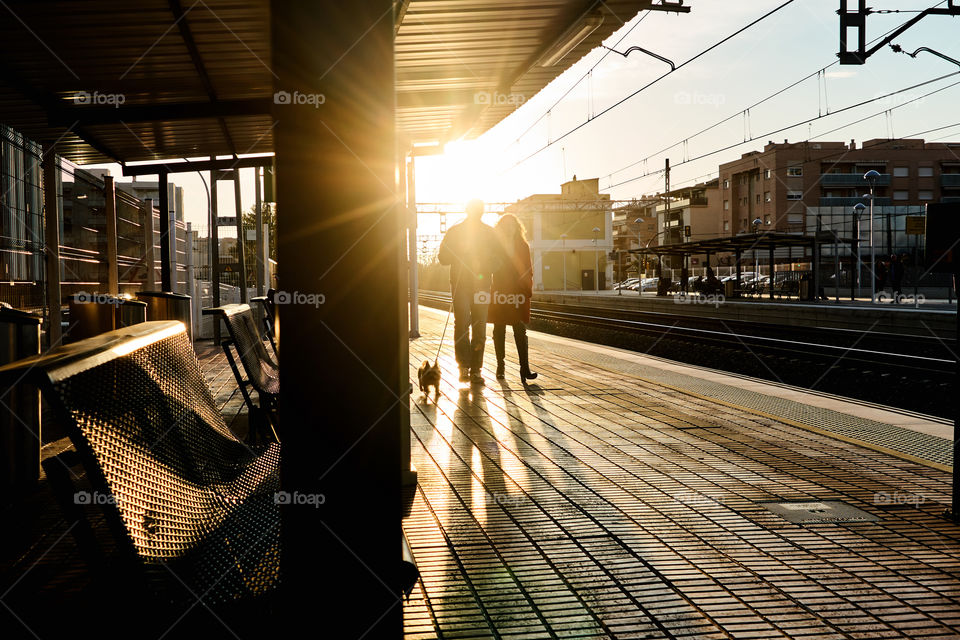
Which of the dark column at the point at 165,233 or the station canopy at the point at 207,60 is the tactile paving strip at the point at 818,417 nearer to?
the station canopy at the point at 207,60

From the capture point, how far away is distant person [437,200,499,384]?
9.13m

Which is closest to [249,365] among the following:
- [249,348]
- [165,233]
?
[249,348]

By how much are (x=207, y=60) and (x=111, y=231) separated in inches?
152

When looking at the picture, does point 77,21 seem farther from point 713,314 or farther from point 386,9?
point 713,314

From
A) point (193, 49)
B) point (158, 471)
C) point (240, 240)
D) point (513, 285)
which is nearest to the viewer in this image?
point (158, 471)

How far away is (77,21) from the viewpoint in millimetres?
5680

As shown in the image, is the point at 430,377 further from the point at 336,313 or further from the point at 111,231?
the point at 336,313

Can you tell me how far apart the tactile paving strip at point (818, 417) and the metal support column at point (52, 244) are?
6.72 meters

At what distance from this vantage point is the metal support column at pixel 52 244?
873cm

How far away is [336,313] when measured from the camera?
7.88 ft

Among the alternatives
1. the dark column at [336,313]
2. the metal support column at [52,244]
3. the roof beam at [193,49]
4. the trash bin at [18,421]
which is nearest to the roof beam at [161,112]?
the roof beam at [193,49]

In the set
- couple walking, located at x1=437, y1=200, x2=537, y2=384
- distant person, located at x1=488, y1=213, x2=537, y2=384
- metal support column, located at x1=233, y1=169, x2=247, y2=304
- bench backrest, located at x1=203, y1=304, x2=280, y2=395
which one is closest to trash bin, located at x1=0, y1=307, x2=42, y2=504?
bench backrest, located at x1=203, y1=304, x2=280, y2=395

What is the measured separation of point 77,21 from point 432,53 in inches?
114

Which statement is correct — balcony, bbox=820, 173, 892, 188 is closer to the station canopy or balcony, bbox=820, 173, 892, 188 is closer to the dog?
the station canopy
